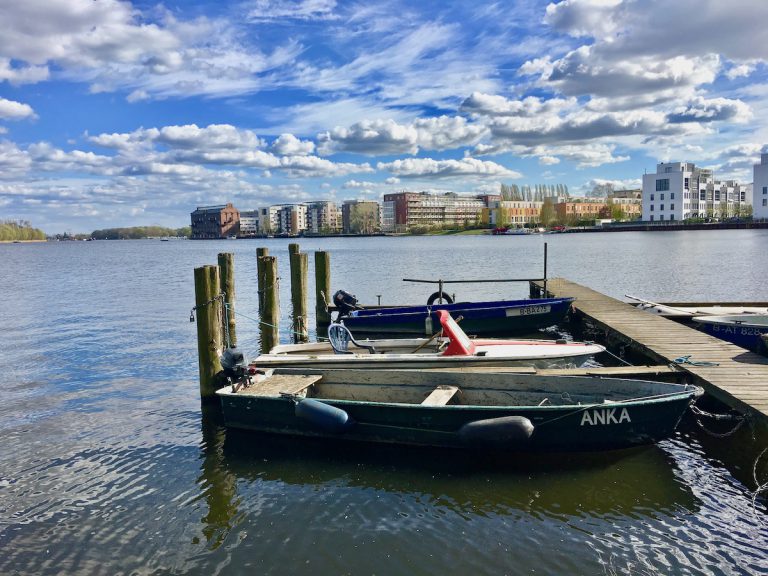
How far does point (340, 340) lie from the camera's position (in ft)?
45.3

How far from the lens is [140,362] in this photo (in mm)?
18641

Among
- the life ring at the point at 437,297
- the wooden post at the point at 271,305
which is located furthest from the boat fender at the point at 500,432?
the life ring at the point at 437,297

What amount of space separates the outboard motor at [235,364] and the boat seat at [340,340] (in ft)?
7.05

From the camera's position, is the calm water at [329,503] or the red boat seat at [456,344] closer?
the calm water at [329,503]

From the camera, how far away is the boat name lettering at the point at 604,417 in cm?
931

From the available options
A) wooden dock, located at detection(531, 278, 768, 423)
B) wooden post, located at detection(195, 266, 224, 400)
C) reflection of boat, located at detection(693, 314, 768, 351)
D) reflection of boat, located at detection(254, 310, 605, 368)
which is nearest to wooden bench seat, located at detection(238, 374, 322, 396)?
reflection of boat, located at detection(254, 310, 605, 368)

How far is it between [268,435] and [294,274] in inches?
409

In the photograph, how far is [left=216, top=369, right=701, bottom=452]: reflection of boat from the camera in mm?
9344

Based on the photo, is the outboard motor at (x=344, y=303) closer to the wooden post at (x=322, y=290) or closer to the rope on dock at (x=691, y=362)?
the wooden post at (x=322, y=290)

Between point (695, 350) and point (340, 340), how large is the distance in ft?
→ 25.8

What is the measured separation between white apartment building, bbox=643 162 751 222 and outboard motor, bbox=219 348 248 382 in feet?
587

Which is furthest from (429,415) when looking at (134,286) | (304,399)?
(134,286)

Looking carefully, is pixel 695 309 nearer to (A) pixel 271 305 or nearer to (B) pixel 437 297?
(B) pixel 437 297

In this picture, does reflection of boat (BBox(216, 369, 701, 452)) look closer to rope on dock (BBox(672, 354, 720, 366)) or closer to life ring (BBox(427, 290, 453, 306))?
rope on dock (BBox(672, 354, 720, 366))
